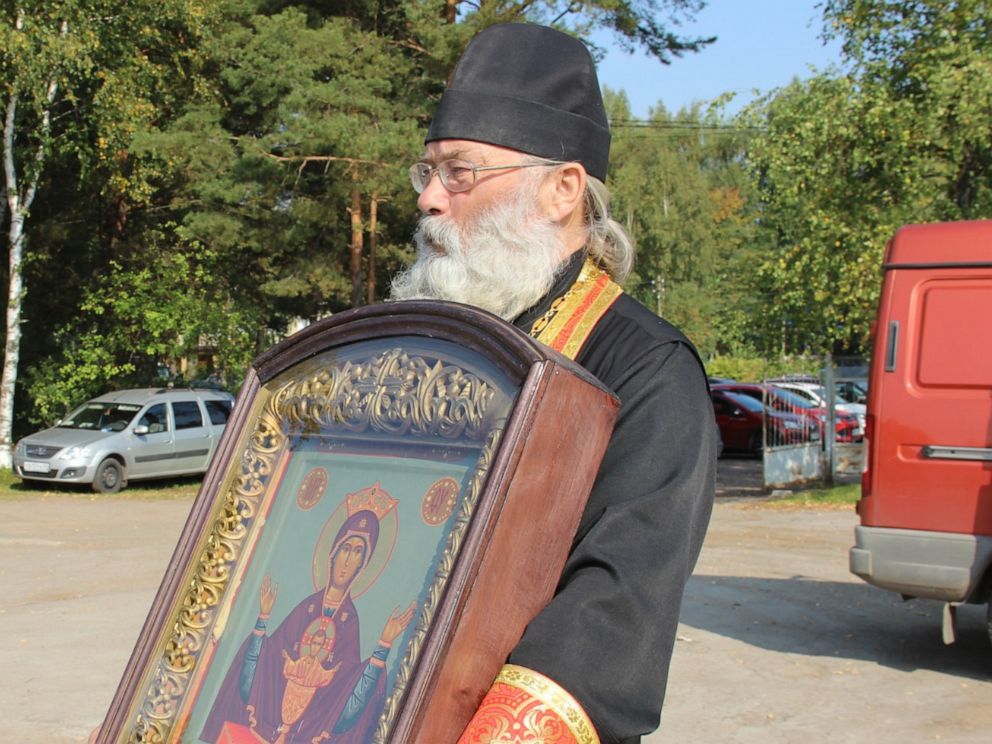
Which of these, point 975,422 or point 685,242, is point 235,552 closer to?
point 975,422

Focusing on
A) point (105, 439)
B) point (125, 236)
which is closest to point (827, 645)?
point (105, 439)

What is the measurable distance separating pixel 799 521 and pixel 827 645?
707 cm

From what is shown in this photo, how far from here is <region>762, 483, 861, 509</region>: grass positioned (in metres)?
16.3

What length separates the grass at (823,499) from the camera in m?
16.3

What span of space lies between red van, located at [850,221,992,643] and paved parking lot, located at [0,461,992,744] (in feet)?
2.32

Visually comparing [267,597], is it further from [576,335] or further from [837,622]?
[837,622]

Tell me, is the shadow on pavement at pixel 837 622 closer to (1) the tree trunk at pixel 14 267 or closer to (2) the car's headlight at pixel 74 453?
(2) the car's headlight at pixel 74 453

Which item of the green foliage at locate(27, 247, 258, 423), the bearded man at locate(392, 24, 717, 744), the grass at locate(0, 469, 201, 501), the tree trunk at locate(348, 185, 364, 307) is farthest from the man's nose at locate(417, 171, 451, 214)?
the green foliage at locate(27, 247, 258, 423)

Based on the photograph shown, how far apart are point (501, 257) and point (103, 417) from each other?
18.0 m

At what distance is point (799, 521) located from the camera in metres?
14.8

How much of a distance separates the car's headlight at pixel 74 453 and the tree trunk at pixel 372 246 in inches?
234

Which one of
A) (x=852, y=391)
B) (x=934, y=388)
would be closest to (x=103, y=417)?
(x=852, y=391)

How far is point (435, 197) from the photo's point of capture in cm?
198

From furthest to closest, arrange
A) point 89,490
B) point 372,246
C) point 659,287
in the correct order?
point 659,287
point 372,246
point 89,490
